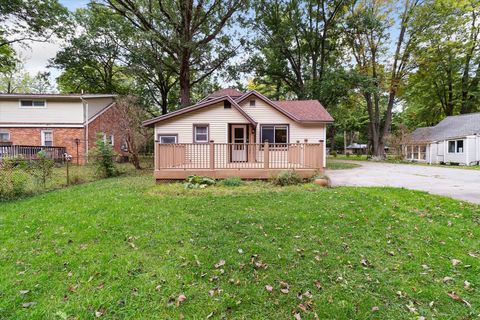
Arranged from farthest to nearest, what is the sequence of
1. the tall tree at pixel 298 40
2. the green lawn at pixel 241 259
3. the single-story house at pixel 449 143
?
the tall tree at pixel 298 40
the single-story house at pixel 449 143
the green lawn at pixel 241 259

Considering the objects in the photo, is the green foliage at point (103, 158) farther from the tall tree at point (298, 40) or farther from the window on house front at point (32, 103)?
the tall tree at point (298, 40)

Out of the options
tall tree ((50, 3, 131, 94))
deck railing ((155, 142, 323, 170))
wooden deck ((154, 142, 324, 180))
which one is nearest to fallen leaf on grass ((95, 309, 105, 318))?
wooden deck ((154, 142, 324, 180))

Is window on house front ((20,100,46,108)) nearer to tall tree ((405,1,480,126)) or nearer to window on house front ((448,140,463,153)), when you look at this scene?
tall tree ((405,1,480,126))

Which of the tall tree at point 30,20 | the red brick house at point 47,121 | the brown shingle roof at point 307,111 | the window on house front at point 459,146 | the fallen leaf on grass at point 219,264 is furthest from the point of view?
the window on house front at point 459,146

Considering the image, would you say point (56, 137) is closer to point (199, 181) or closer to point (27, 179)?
point (27, 179)

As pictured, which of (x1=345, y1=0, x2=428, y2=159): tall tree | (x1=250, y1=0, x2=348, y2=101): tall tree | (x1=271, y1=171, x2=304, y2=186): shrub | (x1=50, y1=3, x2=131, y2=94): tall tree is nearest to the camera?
(x1=271, y1=171, x2=304, y2=186): shrub

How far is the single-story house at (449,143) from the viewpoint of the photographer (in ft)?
65.1

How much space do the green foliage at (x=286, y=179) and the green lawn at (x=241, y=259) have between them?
2282 millimetres

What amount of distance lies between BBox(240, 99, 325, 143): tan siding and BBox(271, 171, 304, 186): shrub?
550 cm

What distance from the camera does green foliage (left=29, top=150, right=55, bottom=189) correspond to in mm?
8017

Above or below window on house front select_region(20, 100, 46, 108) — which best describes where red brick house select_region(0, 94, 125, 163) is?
below

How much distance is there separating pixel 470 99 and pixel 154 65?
34647mm

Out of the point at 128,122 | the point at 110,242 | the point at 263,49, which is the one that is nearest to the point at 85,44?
the point at 128,122

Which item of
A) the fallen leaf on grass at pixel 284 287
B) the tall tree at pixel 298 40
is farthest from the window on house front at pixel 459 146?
the fallen leaf on grass at pixel 284 287
